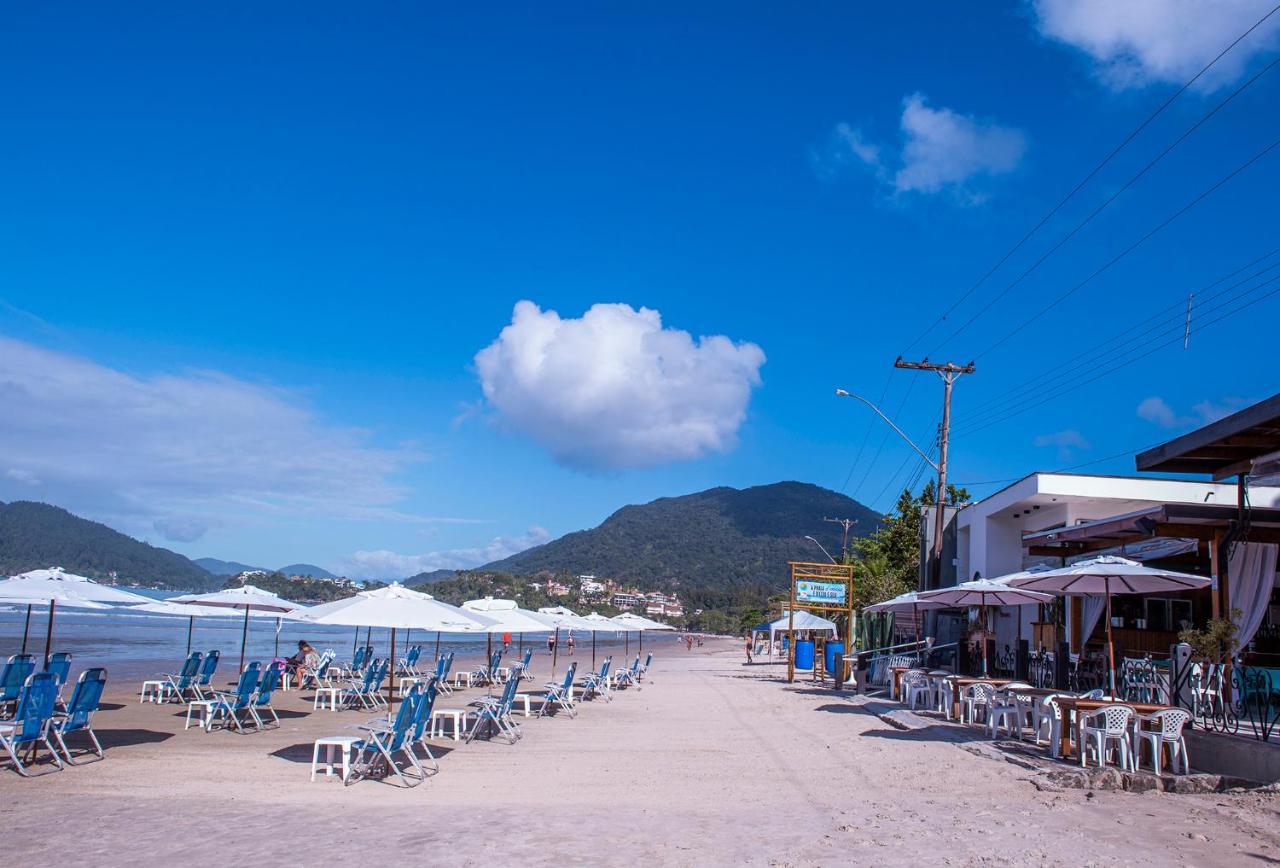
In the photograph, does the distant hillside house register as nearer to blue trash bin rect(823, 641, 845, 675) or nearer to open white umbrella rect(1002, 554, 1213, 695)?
blue trash bin rect(823, 641, 845, 675)

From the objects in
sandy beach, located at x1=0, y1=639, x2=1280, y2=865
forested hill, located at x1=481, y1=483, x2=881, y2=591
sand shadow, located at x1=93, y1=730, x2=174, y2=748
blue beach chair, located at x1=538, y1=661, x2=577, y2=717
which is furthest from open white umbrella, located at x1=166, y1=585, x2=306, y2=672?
forested hill, located at x1=481, y1=483, x2=881, y2=591

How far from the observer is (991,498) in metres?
24.2

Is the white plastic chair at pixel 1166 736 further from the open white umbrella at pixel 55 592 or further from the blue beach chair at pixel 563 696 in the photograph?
the open white umbrella at pixel 55 592

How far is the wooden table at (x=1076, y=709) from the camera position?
997 centimetres

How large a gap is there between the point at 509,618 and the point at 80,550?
16538 cm

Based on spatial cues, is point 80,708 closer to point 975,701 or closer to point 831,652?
point 975,701

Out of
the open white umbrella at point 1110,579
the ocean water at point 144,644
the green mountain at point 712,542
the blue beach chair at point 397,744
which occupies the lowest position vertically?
the ocean water at point 144,644

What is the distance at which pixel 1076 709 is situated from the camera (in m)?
10.4

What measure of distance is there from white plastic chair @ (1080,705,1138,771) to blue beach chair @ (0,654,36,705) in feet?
37.4

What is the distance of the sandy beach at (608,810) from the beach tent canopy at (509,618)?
4064 millimetres

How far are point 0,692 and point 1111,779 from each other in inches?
458

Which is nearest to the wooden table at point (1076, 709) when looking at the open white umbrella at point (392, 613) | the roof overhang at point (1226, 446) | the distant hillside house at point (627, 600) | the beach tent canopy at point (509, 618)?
the roof overhang at point (1226, 446)

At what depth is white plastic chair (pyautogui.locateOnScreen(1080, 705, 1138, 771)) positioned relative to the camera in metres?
9.93

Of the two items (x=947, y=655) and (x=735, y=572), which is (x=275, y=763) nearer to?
(x=947, y=655)
